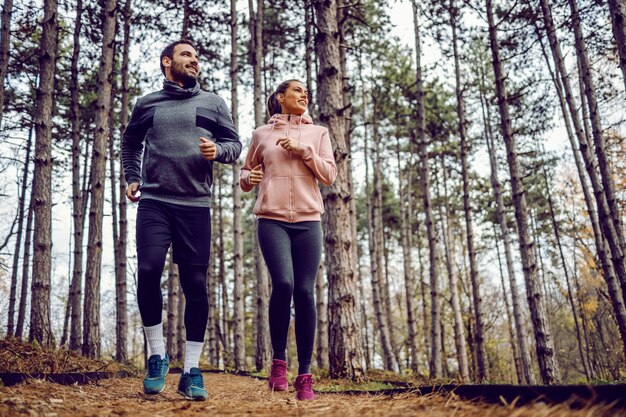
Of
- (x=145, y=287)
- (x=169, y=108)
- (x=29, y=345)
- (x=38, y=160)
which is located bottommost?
(x=29, y=345)

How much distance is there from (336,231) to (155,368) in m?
2.95

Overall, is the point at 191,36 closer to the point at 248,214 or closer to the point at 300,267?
the point at 300,267

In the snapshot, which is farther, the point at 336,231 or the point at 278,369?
the point at 336,231

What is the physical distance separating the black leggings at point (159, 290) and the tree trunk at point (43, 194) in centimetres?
371

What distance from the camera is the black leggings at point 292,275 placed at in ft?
11.2

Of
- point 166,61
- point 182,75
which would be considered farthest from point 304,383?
point 166,61

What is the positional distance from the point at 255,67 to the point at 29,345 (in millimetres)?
8812

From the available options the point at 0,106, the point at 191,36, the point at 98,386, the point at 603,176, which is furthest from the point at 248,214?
the point at 98,386

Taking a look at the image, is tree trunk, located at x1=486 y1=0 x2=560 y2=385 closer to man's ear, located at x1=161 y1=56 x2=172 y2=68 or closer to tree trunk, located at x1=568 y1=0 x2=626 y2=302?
tree trunk, located at x1=568 y1=0 x2=626 y2=302

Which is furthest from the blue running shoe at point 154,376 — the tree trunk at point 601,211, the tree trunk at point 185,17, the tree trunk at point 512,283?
the tree trunk at point 185,17

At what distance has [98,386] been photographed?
4188mm

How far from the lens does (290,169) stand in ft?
11.9

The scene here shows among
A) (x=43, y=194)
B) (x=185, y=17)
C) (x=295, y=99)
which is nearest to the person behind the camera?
(x=295, y=99)

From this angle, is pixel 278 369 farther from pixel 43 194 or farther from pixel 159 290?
pixel 43 194
